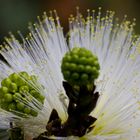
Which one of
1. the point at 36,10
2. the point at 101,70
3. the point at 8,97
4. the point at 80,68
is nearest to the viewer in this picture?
the point at 80,68

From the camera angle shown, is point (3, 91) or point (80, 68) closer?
point (80, 68)

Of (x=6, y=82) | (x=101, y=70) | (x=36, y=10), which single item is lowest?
(x=6, y=82)

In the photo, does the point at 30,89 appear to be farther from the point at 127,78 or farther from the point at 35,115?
the point at 127,78

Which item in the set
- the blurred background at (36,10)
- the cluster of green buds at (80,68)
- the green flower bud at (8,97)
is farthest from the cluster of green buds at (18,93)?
the blurred background at (36,10)

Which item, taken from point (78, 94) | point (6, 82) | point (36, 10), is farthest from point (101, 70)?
point (36, 10)

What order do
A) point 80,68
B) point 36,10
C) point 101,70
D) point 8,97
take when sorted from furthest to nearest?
Result: point 36,10 → point 101,70 → point 8,97 → point 80,68

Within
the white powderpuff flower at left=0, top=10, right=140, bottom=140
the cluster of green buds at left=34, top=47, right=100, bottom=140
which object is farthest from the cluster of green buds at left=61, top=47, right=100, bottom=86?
the white powderpuff flower at left=0, top=10, right=140, bottom=140

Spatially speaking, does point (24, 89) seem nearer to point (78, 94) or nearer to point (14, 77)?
point (14, 77)
